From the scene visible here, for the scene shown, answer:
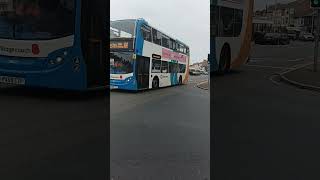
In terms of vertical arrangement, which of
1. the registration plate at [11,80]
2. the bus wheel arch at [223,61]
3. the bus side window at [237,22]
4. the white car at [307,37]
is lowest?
the registration plate at [11,80]

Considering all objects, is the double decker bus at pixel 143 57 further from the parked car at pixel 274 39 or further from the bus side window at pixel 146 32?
the parked car at pixel 274 39

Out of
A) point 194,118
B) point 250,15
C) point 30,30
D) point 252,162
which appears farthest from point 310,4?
point 194,118

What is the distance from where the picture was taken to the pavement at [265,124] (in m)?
3.36

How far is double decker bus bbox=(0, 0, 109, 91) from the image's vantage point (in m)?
5.55

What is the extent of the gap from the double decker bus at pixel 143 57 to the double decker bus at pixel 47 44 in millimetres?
3064

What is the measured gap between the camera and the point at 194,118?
7.41 feet

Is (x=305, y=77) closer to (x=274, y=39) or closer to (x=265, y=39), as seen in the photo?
(x=274, y=39)

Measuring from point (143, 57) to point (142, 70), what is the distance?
7cm

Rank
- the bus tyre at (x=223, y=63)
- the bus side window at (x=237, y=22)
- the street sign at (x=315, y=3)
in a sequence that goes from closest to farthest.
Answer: the bus tyre at (x=223, y=63)
the bus side window at (x=237, y=22)
the street sign at (x=315, y=3)

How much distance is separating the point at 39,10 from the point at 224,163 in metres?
3.38

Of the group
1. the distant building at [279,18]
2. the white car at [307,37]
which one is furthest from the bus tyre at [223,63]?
the white car at [307,37]

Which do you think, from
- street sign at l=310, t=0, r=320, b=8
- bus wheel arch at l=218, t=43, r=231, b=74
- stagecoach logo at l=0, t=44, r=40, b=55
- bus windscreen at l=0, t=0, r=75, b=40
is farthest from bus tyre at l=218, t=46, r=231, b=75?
street sign at l=310, t=0, r=320, b=8

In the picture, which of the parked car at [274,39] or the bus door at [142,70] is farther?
the parked car at [274,39]

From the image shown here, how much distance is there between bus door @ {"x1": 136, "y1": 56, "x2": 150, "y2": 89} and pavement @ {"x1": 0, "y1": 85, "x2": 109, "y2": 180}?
778 millimetres
